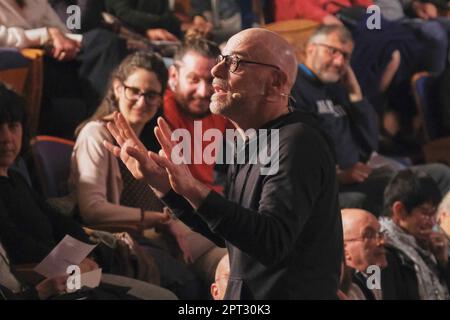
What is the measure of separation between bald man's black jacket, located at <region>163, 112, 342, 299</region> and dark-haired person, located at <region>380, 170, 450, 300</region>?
6.67ft

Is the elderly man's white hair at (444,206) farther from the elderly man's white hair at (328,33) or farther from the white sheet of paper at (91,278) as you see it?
the white sheet of paper at (91,278)

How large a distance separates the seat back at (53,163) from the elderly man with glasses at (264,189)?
1733mm

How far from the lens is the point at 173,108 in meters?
5.14

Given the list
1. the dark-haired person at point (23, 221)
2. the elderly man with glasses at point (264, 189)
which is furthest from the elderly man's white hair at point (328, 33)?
the elderly man with glasses at point (264, 189)

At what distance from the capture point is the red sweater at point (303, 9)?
6.02 metres

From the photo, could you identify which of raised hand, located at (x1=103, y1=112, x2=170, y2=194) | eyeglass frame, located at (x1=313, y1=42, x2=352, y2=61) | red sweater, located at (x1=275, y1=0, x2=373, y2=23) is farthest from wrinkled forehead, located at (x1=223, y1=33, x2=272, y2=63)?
red sweater, located at (x1=275, y1=0, x2=373, y2=23)

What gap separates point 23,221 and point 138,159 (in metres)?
1.65

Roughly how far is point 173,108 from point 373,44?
4.49 ft

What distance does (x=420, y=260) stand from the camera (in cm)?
530

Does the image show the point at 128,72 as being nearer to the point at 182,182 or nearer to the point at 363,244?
the point at 363,244

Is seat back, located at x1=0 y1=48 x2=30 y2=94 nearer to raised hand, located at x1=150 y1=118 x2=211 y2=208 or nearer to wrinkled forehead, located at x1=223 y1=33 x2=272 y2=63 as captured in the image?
wrinkled forehead, located at x1=223 y1=33 x2=272 y2=63

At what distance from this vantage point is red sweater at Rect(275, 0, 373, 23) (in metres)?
6.02
